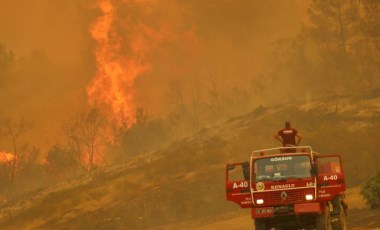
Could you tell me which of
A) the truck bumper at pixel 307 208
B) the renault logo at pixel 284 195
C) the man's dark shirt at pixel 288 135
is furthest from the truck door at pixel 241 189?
the man's dark shirt at pixel 288 135

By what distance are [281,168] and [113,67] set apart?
266ft

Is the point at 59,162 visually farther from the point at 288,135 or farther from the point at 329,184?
the point at 329,184

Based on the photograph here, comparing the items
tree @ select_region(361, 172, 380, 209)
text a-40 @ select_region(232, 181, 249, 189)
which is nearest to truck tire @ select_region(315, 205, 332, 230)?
text a-40 @ select_region(232, 181, 249, 189)

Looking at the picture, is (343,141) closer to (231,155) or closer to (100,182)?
(231,155)

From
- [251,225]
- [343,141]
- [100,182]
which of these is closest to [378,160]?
[343,141]

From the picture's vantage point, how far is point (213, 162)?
42094mm

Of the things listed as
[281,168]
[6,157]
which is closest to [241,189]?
[281,168]

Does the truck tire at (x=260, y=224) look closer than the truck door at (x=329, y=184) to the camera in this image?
No

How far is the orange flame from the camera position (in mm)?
87956

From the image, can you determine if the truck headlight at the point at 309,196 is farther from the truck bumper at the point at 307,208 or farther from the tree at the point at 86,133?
the tree at the point at 86,133

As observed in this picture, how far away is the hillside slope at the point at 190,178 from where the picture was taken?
1336 inches

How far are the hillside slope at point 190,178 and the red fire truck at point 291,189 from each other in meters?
11.7

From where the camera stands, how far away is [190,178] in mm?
39438

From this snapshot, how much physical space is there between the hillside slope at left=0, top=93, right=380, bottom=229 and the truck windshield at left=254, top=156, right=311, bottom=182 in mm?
11983
